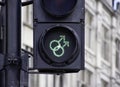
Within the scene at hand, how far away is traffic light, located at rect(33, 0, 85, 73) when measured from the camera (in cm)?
514

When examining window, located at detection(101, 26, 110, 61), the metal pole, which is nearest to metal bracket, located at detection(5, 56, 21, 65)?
the metal pole

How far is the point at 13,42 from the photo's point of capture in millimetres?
5332

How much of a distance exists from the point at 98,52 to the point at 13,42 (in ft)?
115

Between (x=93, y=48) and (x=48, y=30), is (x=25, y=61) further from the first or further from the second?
(x=93, y=48)

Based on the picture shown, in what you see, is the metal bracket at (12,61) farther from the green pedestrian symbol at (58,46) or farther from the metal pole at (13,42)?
the green pedestrian symbol at (58,46)

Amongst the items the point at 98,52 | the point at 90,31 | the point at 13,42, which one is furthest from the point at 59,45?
the point at 98,52

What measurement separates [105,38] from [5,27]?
37.8 meters

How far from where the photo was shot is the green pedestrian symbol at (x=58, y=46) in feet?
16.9

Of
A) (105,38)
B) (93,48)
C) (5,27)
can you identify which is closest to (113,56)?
(105,38)

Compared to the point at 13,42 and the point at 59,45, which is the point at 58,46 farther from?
the point at 13,42

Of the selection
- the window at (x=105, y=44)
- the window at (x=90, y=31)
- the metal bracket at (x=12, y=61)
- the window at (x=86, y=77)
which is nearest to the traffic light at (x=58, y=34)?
the metal bracket at (x=12, y=61)

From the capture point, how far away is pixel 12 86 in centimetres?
520

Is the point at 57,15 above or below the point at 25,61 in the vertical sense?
above

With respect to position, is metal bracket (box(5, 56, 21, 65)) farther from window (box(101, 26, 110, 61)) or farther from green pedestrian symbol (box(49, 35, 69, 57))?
window (box(101, 26, 110, 61))
